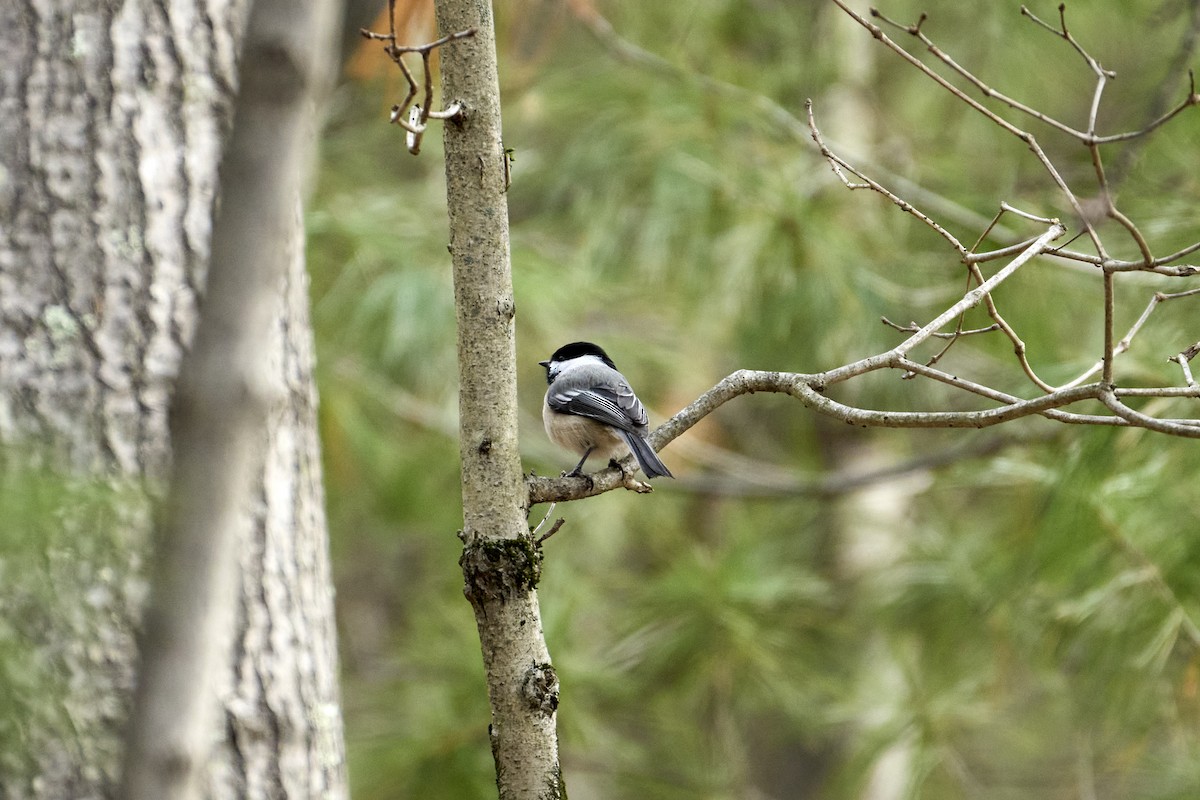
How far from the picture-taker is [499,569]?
1358 mm

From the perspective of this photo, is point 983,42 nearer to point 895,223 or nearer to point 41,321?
point 895,223

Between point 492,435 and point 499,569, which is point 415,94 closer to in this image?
point 492,435

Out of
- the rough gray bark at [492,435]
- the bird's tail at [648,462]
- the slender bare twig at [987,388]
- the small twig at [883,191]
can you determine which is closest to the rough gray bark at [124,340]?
the rough gray bark at [492,435]

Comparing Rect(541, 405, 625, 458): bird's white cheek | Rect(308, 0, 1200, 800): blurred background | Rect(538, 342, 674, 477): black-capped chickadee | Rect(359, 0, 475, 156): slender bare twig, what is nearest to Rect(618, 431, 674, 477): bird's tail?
Rect(538, 342, 674, 477): black-capped chickadee

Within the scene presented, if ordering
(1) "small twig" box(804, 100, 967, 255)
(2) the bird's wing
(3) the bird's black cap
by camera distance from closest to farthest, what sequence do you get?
(1) "small twig" box(804, 100, 967, 255)
(2) the bird's wing
(3) the bird's black cap

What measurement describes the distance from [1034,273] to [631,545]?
3230mm

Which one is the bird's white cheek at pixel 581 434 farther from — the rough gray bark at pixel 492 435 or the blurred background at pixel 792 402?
the rough gray bark at pixel 492 435

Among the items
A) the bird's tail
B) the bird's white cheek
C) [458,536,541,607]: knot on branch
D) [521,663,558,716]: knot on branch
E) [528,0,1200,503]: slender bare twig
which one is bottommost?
[521,663,558,716]: knot on branch

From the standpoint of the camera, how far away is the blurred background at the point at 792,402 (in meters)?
2.88

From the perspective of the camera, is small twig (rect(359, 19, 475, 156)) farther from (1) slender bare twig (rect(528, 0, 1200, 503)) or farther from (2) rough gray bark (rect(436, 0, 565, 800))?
(1) slender bare twig (rect(528, 0, 1200, 503))

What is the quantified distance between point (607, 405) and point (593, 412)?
4 centimetres

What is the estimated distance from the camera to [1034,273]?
336 centimetres

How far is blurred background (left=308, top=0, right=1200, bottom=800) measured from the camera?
113 inches

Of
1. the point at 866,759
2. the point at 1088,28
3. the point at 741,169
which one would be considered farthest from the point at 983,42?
the point at 866,759
